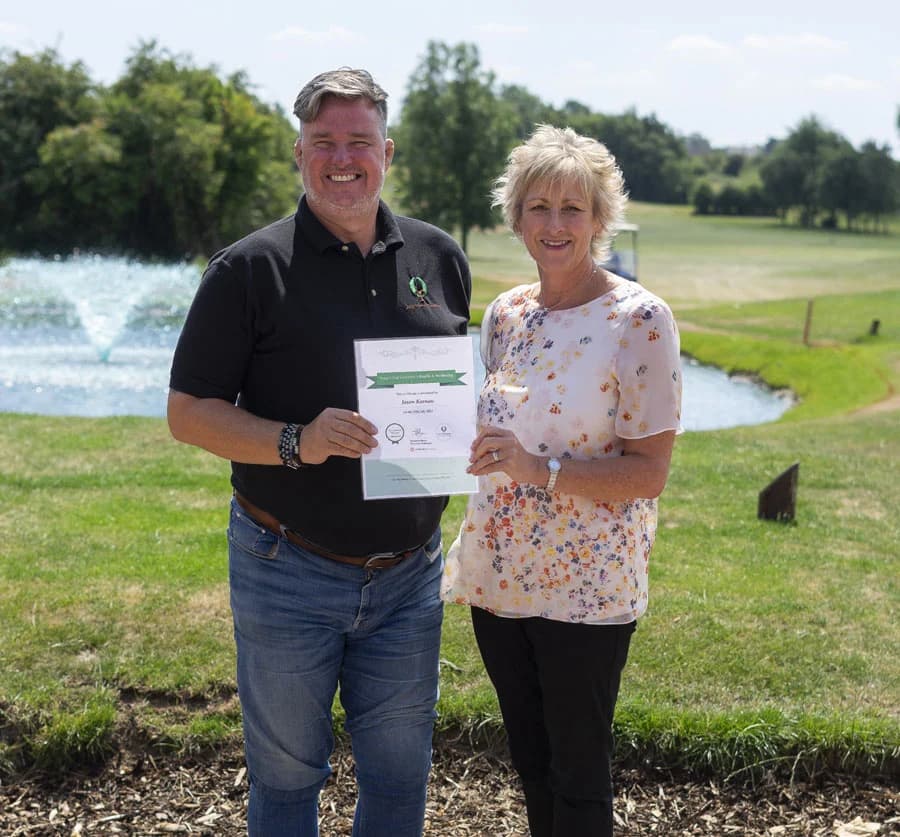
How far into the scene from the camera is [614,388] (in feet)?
9.20

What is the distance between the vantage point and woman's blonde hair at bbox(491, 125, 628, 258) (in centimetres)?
285

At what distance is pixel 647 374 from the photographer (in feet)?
9.00

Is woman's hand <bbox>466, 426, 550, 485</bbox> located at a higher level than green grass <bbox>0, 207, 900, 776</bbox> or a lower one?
higher

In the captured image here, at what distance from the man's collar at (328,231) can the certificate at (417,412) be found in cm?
34

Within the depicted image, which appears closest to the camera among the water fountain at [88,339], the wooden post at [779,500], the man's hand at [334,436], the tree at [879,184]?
the man's hand at [334,436]

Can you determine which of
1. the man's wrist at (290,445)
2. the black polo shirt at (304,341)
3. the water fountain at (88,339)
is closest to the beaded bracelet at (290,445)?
the man's wrist at (290,445)

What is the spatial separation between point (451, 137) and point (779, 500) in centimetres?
5893

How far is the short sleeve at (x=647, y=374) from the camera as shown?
2746 mm

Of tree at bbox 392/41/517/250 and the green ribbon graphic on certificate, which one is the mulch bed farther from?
tree at bbox 392/41/517/250

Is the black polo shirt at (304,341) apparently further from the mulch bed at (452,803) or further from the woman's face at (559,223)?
the mulch bed at (452,803)

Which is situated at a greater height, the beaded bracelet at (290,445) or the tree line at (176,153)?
the tree line at (176,153)

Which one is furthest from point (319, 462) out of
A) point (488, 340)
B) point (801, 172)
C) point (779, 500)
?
point (801, 172)

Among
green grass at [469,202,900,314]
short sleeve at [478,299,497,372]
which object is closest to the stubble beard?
short sleeve at [478,299,497,372]

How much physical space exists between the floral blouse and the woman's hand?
9cm
